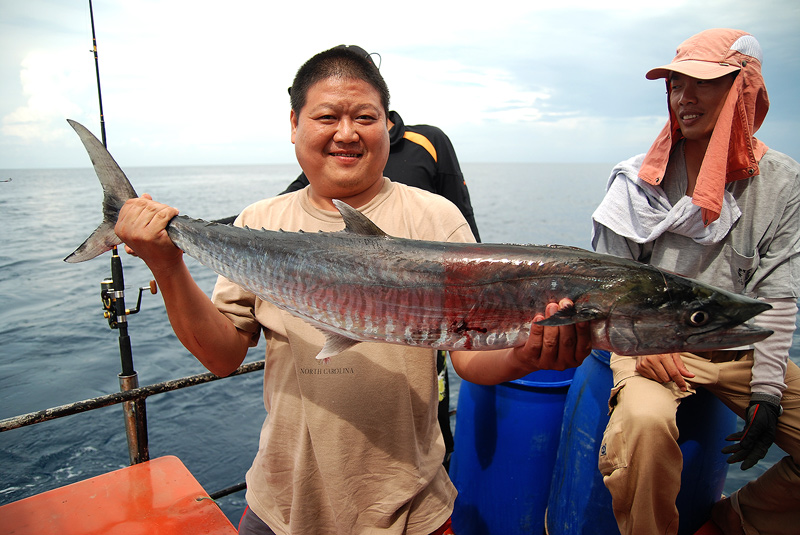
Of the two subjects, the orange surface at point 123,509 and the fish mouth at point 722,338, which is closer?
the fish mouth at point 722,338

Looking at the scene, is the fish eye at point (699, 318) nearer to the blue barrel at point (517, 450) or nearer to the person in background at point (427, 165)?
the blue barrel at point (517, 450)

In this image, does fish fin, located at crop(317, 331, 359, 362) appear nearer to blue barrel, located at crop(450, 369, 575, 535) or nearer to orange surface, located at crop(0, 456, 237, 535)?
orange surface, located at crop(0, 456, 237, 535)

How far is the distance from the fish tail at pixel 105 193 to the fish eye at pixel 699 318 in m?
2.26

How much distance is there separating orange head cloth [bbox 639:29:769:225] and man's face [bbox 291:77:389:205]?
2012 millimetres

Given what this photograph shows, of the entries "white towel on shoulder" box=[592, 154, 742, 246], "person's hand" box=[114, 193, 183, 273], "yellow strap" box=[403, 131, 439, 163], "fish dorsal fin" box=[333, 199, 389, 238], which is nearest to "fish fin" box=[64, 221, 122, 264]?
"person's hand" box=[114, 193, 183, 273]

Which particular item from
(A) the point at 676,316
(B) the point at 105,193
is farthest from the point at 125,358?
(A) the point at 676,316

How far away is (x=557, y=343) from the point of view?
5.17ft

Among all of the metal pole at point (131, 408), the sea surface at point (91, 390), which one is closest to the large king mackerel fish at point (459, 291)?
the metal pole at point (131, 408)

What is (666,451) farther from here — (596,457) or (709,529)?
(709,529)

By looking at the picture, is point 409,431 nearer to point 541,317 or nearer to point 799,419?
point 541,317

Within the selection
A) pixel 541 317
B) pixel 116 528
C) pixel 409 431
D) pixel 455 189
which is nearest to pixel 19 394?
pixel 116 528

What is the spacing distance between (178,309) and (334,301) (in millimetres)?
597

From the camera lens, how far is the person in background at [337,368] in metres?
1.89

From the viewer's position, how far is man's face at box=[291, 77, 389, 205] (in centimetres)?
195
